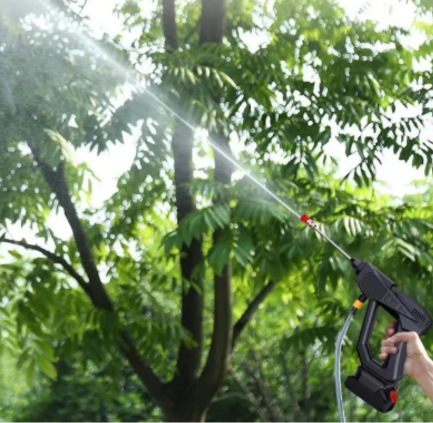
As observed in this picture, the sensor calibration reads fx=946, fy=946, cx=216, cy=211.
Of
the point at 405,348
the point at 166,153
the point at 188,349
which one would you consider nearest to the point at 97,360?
the point at 188,349

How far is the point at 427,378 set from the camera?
49.8 inches

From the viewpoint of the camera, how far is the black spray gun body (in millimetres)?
1387

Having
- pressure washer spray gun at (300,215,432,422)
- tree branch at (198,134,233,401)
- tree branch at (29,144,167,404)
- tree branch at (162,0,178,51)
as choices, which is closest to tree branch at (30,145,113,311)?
tree branch at (29,144,167,404)

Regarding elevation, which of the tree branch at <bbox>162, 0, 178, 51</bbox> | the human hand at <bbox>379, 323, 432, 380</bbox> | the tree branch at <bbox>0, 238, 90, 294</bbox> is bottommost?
the human hand at <bbox>379, 323, 432, 380</bbox>

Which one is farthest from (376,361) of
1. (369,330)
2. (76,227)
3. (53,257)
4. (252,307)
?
(252,307)

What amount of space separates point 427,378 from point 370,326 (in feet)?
0.74

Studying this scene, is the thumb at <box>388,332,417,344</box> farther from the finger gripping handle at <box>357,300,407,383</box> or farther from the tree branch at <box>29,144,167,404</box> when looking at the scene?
the tree branch at <box>29,144,167,404</box>

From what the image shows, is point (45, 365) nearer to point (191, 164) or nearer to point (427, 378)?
point (191, 164)

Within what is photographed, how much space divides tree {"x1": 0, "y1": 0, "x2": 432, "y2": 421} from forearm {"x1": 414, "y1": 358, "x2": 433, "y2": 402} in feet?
7.29

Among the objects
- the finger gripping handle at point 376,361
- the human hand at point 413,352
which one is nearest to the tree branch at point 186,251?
the finger gripping handle at point 376,361

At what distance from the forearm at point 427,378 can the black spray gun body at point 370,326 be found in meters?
0.07

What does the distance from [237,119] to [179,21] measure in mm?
1366

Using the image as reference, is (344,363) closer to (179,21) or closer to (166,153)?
(166,153)

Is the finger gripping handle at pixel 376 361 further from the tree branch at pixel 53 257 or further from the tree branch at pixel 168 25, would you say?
the tree branch at pixel 168 25
